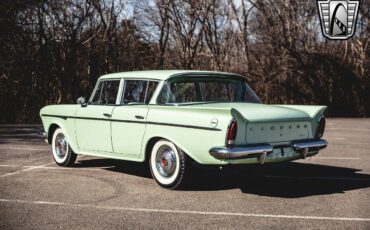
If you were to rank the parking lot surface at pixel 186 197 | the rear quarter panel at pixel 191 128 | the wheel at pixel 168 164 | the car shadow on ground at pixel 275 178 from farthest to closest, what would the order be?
the car shadow on ground at pixel 275 178 → the wheel at pixel 168 164 → the rear quarter panel at pixel 191 128 → the parking lot surface at pixel 186 197

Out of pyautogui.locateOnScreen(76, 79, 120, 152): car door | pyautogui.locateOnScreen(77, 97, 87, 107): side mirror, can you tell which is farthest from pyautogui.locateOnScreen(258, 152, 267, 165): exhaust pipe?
pyautogui.locateOnScreen(77, 97, 87, 107): side mirror

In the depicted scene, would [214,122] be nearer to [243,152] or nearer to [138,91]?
[243,152]

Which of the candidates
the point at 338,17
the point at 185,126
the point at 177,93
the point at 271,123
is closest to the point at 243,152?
the point at 271,123

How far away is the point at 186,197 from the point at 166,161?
683 mm

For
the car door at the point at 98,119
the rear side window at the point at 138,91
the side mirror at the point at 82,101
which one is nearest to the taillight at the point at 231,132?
the rear side window at the point at 138,91

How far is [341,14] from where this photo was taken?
819 inches

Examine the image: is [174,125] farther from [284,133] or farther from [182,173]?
[284,133]

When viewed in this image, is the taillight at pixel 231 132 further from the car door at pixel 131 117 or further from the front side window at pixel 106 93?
the front side window at pixel 106 93

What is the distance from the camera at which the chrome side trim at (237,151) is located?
5.63 meters

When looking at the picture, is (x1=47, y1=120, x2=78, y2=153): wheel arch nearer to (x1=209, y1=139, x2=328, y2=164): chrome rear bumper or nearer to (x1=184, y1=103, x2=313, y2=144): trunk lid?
(x1=184, y1=103, x2=313, y2=144): trunk lid

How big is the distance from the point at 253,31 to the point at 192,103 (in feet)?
69.8

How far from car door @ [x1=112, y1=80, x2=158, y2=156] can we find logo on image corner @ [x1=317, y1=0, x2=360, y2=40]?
1465 cm

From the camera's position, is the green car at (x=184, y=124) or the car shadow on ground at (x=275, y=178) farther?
the car shadow on ground at (x=275, y=178)

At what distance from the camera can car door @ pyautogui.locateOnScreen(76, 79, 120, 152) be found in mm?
7312
